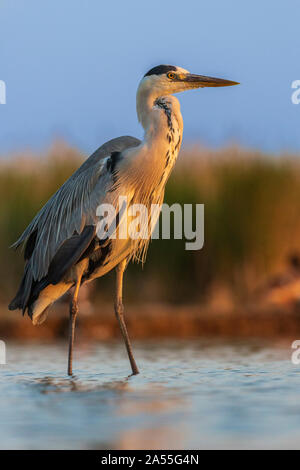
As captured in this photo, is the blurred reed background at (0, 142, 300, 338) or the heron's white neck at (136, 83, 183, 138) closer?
the heron's white neck at (136, 83, 183, 138)

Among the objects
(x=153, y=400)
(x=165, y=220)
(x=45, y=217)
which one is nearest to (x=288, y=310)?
(x=165, y=220)

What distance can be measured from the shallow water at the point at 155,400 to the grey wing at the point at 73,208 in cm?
101

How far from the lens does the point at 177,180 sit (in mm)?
13336

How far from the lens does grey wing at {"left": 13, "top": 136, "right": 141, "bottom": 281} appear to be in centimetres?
710

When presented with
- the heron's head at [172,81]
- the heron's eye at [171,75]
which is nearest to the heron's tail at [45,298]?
the heron's head at [172,81]

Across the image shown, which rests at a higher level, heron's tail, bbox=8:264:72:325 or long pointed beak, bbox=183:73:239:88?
long pointed beak, bbox=183:73:239:88

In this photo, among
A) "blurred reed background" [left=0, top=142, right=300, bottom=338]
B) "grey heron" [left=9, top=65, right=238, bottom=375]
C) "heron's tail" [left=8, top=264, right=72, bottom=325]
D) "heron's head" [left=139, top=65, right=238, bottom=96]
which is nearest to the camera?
"grey heron" [left=9, top=65, right=238, bottom=375]

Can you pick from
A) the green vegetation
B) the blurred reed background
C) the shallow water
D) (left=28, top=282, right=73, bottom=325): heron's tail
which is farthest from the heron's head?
the green vegetation

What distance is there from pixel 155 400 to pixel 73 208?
235 centimetres

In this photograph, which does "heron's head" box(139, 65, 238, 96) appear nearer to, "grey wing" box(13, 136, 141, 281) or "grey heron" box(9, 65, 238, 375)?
"grey heron" box(9, 65, 238, 375)

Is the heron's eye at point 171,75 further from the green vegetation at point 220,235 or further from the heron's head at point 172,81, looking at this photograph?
the green vegetation at point 220,235

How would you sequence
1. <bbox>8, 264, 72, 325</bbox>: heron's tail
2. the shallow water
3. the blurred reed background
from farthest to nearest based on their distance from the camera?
the blurred reed background
<bbox>8, 264, 72, 325</bbox>: heron's tail
the shallow water

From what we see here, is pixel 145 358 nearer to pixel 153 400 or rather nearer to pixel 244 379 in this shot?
pixel 244 379
